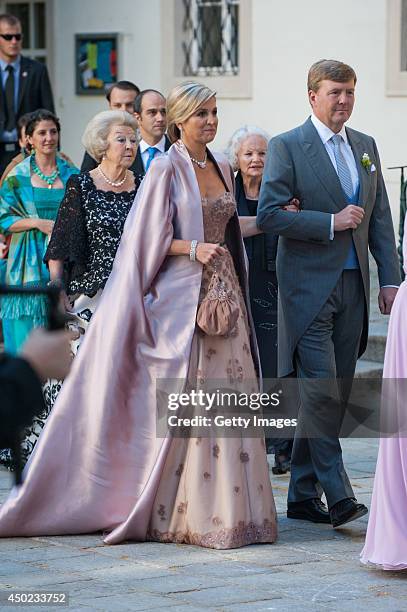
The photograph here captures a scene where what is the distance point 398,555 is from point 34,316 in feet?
12.5

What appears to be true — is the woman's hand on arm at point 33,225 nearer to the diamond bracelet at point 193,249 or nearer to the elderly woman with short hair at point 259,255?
the elderly woman with short hair at point 259,255

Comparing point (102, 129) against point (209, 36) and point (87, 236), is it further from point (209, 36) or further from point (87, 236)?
point (209, 36)

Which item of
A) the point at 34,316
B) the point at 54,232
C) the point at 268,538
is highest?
the point at 54,232

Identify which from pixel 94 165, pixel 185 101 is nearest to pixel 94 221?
pixel 185 101

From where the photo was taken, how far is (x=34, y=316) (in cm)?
941

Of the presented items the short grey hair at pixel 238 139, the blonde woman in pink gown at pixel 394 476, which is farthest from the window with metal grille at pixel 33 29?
the blonde woman in pink gown at pixel 394 476

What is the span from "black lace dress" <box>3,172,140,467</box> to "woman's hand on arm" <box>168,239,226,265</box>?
1067mm

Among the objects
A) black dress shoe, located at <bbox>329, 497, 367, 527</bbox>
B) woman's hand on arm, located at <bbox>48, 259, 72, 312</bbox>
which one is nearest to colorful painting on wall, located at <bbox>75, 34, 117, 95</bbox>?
woman's hand on arm, located at <bbox>48, 259, 72, 312</bbox>

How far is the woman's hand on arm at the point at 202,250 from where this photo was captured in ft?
22.3

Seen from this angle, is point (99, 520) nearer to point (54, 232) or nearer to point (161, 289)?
point (161, 289)

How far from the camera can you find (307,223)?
703 centimetres

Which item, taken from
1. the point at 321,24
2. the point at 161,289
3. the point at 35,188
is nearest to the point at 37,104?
the point at 321,24

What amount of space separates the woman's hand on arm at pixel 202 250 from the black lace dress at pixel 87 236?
1067mm

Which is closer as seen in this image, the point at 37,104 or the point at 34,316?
the point at 34,316
